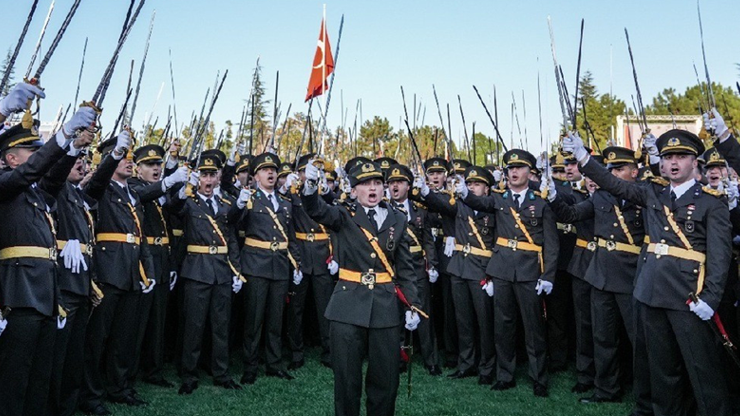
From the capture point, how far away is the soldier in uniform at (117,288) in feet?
20.6

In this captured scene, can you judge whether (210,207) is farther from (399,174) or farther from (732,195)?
(732,195)

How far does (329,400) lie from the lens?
6.95 meters

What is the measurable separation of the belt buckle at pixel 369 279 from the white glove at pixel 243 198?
2429mm

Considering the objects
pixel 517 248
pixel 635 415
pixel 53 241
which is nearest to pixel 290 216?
pixel 517 248

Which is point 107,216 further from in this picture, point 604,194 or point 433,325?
point 604,194

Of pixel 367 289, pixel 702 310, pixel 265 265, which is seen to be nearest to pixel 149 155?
pixel 265 265

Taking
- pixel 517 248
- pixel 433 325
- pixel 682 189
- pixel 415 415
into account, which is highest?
pixel 682 189

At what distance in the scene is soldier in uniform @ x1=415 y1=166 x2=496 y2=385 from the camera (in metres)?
7.98

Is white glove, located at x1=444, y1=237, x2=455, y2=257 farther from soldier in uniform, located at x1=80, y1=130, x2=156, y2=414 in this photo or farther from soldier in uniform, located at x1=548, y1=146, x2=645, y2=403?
soldier in uniform, located at x1=80, y1=130, x2=156, y2=414

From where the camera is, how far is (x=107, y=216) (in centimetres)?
654

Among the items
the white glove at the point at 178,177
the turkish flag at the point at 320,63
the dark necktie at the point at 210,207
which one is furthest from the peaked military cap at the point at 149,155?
the turkish flag at the point at 320,63

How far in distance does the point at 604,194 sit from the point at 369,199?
10.4ft

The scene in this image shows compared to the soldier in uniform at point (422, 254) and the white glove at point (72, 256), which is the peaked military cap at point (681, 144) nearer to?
the soldier in uniform at point (422, 254)

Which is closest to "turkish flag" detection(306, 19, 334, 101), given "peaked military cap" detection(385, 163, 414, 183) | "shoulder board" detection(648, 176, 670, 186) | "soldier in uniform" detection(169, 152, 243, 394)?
"peaked military cap" detection(385, 163, 414, 183)
